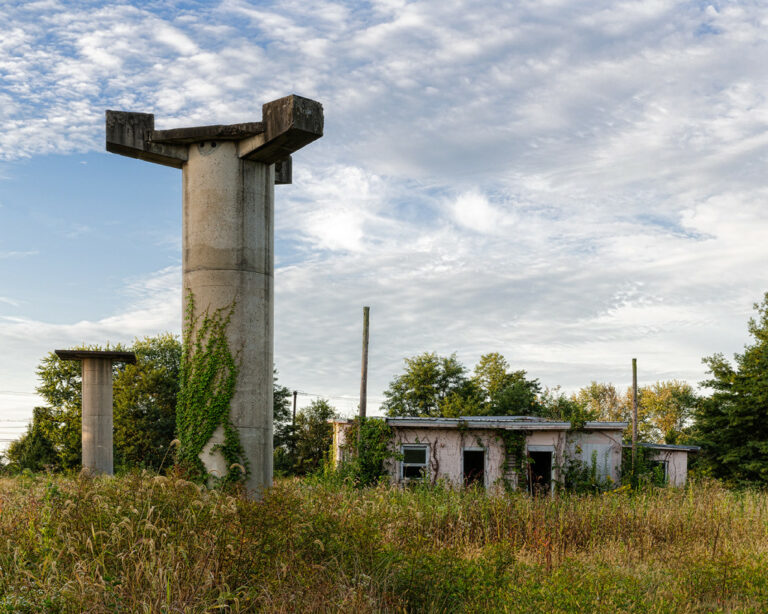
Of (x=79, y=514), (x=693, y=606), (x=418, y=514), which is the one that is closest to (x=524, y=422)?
(x=418, y=514)

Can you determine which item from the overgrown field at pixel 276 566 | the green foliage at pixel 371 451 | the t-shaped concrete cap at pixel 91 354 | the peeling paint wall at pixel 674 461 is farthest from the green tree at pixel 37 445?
the overgrown field at pixel 276 566

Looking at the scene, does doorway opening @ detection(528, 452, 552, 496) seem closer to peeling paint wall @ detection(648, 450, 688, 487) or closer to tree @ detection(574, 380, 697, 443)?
peeling paint wall @ detection(648, 450, 688, 487)

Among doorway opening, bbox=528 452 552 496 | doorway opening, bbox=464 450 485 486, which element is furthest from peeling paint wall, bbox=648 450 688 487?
doorway opening, bbox=464 450 485 486

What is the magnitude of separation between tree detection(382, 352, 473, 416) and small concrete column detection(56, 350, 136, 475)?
26720mm

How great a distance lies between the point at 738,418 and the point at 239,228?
24.2m

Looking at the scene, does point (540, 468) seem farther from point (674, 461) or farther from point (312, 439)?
point (312, 439)

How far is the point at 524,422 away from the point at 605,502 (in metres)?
10.1

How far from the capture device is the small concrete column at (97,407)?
71.9ft

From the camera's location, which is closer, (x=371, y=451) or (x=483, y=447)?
(x=371, y=451)

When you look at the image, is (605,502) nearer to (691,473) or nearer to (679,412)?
(691,473)

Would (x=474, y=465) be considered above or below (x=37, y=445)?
above

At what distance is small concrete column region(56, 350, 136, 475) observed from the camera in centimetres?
2192

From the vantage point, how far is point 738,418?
2842 cm

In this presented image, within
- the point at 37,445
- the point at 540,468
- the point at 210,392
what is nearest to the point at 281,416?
the point at 37,445
